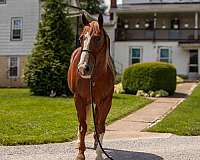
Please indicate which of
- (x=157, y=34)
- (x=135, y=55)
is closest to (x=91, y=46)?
(x=135, y=55)

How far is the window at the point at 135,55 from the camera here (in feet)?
127

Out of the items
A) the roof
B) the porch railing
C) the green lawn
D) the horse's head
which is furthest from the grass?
the roof

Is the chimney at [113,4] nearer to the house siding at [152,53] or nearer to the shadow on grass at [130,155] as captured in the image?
the house siding at [152,53]

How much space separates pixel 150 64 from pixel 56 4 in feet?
18.7

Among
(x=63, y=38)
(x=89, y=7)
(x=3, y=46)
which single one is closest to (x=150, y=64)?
(x=63, y=38)

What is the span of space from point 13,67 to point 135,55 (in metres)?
10.2

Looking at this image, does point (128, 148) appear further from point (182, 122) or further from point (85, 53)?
point (182, 122)

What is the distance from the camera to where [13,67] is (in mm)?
36844

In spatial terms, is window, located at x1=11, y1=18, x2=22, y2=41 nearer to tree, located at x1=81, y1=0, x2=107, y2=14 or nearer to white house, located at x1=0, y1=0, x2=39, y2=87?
white house, located at x1=0, y1=0, x2=39, y2=87

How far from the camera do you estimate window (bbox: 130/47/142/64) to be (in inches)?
1529

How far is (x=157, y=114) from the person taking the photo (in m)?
15.6

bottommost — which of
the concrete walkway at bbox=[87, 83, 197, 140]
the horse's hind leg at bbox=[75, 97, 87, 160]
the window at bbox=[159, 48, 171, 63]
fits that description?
the concrete walkway at bbox=[87, 83, 197, 140]

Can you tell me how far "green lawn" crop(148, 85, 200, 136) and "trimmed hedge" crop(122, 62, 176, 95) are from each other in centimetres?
544

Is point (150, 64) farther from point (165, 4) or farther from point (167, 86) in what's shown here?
point (165, 4)
